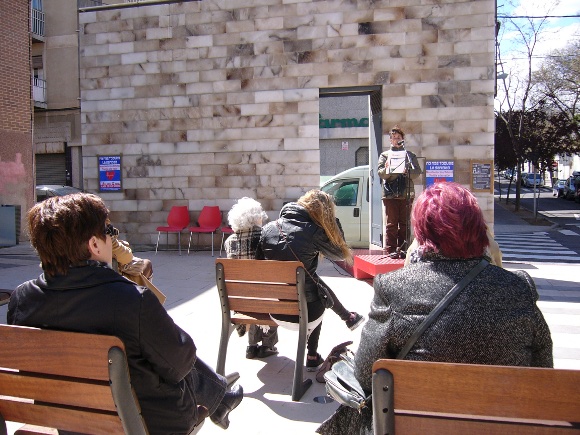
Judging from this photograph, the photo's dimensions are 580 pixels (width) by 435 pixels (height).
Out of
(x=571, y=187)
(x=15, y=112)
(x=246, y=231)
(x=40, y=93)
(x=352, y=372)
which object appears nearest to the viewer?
(x=352, y=372)

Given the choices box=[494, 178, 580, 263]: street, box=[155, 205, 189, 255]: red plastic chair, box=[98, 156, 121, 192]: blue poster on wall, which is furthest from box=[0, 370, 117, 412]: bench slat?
box=[494, 178, 580, 263]: street

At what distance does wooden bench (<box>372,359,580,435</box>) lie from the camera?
1628 millimetres

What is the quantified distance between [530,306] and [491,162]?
337 inches

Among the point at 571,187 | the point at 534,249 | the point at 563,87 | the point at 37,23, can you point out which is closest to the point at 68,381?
the point at 534,249

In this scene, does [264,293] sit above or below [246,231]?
below

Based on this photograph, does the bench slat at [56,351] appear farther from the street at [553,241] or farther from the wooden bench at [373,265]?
the street at [553,241]

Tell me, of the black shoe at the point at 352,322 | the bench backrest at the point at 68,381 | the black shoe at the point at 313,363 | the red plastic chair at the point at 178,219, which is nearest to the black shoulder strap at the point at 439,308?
the bench backrest at the point at 68,381

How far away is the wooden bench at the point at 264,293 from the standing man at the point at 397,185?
425cm

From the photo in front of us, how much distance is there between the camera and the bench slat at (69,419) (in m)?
2.05

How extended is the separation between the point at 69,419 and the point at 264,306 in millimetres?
2039

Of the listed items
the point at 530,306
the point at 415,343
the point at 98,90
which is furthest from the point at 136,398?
the point at 98,90

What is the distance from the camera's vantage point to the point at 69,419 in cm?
208

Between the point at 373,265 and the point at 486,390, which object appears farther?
the point at 373,265

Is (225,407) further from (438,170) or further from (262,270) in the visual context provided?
(438,170)
